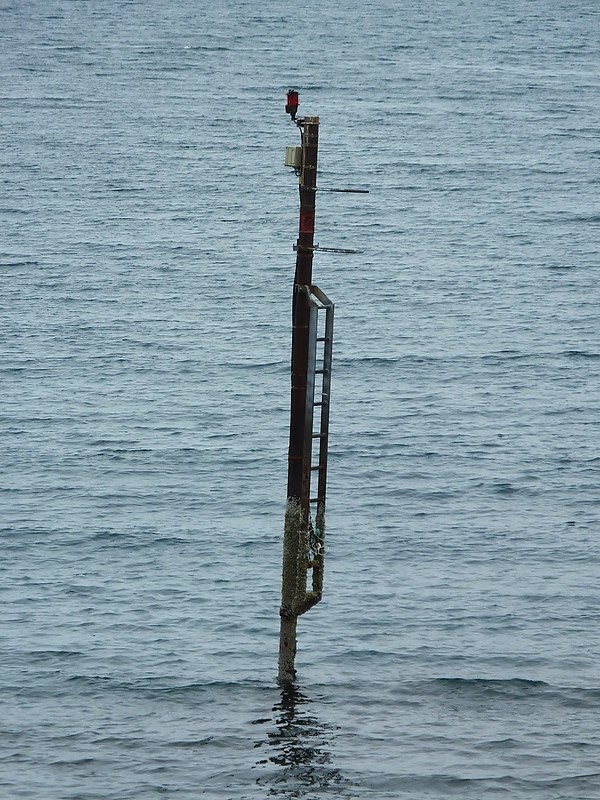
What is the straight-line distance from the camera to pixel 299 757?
23109 mm

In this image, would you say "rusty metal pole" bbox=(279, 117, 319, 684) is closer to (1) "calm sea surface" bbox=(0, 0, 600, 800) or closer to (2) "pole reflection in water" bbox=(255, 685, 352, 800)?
(2) "pole reflection in water" bbox=(255, 685, 352, 800)

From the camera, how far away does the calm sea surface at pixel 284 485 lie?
78.4ft

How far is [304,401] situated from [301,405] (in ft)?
0.29

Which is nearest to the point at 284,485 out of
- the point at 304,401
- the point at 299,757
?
the point at 304,401

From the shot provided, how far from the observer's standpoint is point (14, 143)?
117062 millimetres

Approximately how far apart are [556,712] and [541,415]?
23.1 metres

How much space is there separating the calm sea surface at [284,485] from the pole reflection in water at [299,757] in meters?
0.07

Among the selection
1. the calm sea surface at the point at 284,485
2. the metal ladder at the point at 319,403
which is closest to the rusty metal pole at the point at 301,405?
the metal ladder at the point at 319,403

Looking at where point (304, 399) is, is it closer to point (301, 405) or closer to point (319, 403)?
point (301, 405)

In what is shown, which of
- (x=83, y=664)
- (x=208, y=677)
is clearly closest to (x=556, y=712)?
(x=208, y=677)

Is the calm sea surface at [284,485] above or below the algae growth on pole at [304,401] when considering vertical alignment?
below

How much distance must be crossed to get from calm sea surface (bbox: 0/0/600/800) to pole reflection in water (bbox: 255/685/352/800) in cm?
7

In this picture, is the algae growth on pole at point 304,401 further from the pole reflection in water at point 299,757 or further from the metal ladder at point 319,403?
the pole reflection in water at point 299,757

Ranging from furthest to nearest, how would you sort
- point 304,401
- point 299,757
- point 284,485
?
point 284,485
point 304,401
point 299,757
